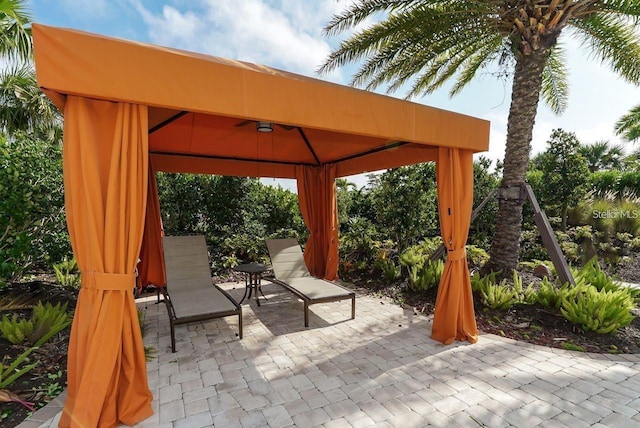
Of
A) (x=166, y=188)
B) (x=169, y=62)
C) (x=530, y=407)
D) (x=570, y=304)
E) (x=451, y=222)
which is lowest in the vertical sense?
(x=530, y=407)

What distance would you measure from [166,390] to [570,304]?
499 cm

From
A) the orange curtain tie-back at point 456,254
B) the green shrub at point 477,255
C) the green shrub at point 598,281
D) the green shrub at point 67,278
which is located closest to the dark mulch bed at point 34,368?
the green shrub at point 67,278

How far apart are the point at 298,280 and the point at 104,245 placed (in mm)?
3389

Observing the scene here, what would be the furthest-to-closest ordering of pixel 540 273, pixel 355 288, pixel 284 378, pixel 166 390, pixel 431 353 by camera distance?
pixel 355 288 → pixel 540 273 → pixel 431 353 → pixel 284 378 → pixel 166 390

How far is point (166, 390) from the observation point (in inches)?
111

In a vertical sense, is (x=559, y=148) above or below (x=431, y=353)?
above

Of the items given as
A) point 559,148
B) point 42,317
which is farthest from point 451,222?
point 559,148

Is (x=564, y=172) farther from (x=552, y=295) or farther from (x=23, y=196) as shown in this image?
(x=23, y=196)

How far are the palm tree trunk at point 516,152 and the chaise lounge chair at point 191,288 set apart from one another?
4552mm

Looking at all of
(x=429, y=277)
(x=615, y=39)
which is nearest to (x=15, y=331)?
(x=429, y=277)

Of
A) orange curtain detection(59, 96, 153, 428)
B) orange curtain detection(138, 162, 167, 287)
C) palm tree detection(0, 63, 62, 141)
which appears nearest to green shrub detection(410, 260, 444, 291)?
orange curtain detection(59, 96, 153, 428)

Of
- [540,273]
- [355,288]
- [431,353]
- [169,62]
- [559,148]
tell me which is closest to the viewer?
[169,62]

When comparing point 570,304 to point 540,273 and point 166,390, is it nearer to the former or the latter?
point 540,273

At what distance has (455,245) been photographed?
3924 mm
